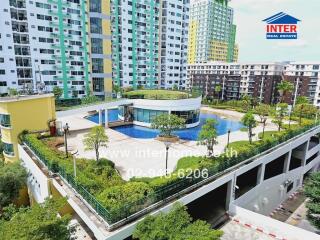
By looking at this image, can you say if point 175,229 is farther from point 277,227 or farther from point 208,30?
point 208,30

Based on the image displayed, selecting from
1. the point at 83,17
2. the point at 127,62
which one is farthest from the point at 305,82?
the point at 83,17

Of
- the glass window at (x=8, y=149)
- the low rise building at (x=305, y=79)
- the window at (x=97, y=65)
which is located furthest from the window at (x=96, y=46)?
the low rise building at (x=305, y=79)

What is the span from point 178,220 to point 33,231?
583cm

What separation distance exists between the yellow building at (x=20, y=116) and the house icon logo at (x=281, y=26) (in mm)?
29445

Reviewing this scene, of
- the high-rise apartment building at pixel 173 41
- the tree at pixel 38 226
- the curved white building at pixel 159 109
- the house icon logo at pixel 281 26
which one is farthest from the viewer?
the high-rise apartment building at pixel 173 41

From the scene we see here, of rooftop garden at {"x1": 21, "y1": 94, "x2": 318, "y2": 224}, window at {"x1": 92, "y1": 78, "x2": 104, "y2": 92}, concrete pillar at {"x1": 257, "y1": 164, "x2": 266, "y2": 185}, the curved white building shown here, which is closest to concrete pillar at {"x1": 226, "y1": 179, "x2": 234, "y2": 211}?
rooftop garden at {"x1": 21, "y1": 94, "x2": 318, "y2": 224}

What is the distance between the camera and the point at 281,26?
1275 inches

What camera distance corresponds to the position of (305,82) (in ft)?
232

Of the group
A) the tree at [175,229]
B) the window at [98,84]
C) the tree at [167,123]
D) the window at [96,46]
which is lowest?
the tree at [175,229]

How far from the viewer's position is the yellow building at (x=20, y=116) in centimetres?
2275

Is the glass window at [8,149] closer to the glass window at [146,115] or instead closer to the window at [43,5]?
the glass window at [146,115]

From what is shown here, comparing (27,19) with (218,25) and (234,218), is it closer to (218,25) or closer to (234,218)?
(234,218)

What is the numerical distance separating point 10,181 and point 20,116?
6.86 m

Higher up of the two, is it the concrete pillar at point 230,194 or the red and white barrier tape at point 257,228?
the concrete pillar at point 230,194
